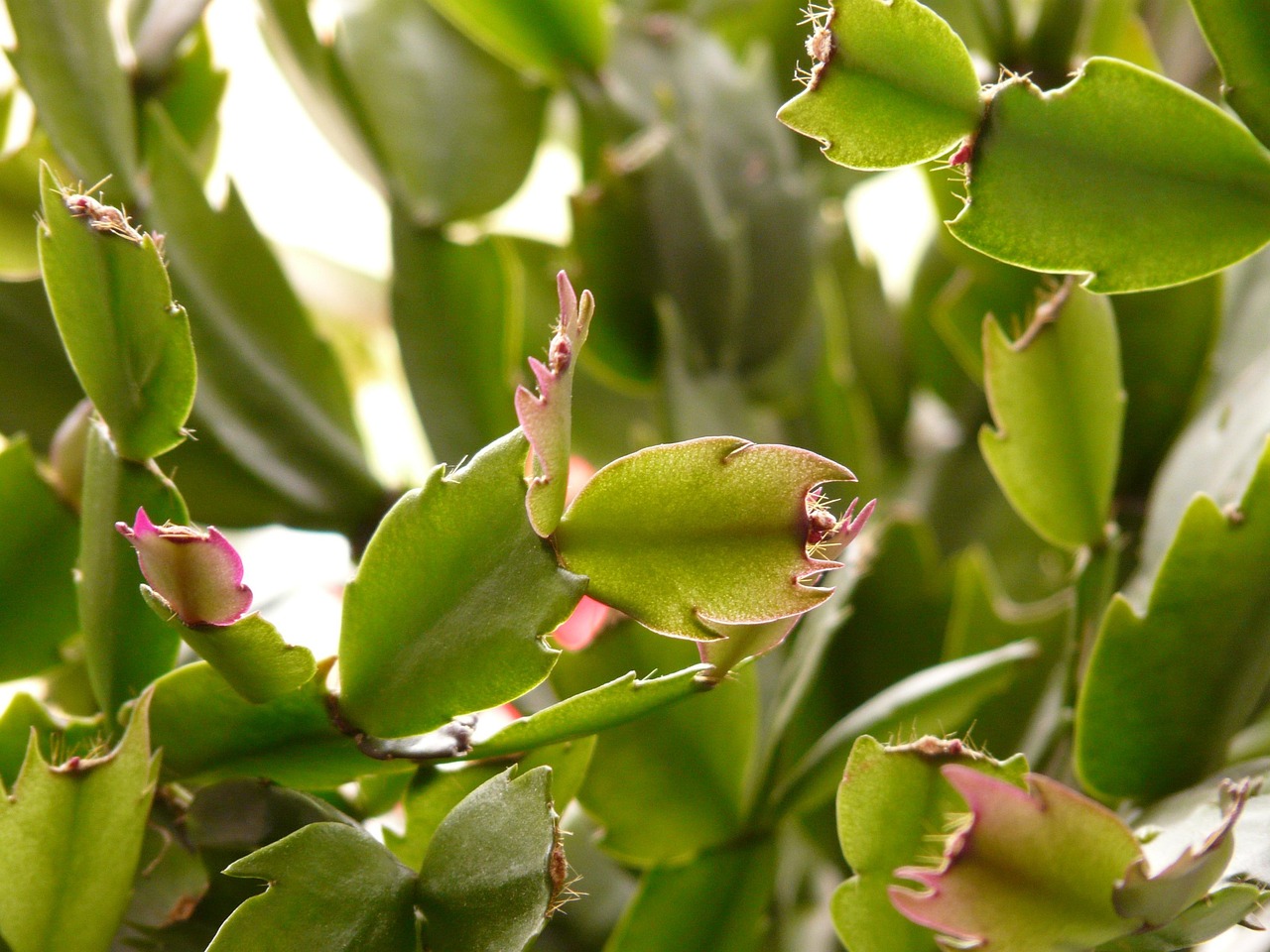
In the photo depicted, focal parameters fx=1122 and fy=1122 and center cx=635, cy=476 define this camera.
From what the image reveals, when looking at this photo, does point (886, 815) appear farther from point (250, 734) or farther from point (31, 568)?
point (31, 568)

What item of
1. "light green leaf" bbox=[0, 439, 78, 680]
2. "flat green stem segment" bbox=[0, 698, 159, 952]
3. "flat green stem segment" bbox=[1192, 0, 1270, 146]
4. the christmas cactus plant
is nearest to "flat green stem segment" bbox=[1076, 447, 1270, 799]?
the christmas cactus plant

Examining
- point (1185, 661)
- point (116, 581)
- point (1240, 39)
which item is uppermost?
point (1240, 39)

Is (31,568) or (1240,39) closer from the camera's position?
(1240,39)

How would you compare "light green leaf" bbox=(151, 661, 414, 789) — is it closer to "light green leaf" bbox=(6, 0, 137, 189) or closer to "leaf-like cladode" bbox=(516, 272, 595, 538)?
"leaf-like cladode" bbox=(516, 272, 595, 538)

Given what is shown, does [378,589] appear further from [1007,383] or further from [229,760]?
[1007,383]

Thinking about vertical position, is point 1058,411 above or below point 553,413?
below

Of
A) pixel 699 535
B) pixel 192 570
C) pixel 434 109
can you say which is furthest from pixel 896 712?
pixel 434 109

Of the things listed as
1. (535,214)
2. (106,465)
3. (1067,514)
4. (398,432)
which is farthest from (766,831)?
(535,214)
